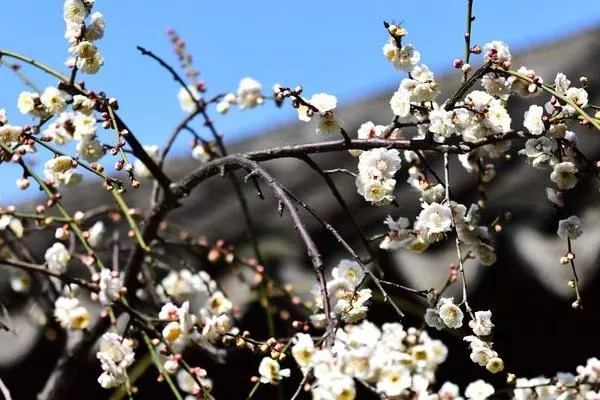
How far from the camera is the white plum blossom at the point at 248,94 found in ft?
5.08

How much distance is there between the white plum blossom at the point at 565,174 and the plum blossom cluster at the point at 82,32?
2.03 feet

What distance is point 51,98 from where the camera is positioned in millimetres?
1166

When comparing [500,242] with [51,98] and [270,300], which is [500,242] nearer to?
[270,300]

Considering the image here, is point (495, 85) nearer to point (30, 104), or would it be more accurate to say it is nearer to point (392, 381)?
point (392, 381)

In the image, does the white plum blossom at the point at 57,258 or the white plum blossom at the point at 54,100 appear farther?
the white plum blossom at the point at 57,258

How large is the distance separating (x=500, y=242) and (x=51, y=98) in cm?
108

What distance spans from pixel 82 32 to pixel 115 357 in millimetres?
437

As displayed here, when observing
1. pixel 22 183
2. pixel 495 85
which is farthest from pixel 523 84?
pixel 22 183

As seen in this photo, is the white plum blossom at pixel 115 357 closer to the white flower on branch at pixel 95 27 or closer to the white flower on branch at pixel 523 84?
the white flower on branch at pixel 95 27

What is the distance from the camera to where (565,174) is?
1.06m

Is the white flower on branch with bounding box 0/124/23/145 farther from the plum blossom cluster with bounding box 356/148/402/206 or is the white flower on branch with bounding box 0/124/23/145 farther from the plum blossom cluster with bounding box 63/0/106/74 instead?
the plum blossom cluster with bounding box 356/148/402/206

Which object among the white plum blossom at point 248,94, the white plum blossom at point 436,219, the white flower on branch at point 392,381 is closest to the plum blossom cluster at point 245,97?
the white plum blossom at point 248,94

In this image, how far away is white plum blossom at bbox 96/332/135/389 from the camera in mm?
1123

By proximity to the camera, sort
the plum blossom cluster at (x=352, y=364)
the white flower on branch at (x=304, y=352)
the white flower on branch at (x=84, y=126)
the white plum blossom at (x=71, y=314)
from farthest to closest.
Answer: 1. the white plum blossom at (x=71, y=314)
2. the white flower on branch at (x=84, y=126)
3. the white flower on branch at (x=304, y=352)
4. the plum blossom cluster at (x=352, y=364)
